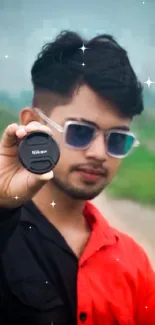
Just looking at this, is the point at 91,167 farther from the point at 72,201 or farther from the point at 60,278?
the point at 60,278

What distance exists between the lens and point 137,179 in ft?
5.21

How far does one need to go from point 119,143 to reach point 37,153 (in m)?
0.29

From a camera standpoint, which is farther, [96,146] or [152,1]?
[152,1]

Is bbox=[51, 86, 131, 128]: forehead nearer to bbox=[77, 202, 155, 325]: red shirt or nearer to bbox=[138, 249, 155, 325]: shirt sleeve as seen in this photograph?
bbox=[77, 202, 155, 325]: red shirt

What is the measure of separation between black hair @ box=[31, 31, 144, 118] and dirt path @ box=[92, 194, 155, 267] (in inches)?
10.6

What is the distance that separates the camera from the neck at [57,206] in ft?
4.98

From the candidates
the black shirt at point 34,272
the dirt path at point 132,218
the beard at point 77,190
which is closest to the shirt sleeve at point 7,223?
the black shirt at point 34,272

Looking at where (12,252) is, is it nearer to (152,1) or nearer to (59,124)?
(59,124)

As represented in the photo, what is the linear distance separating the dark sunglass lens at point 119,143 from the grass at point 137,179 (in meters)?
0.03

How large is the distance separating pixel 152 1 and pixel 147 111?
0.32 meters

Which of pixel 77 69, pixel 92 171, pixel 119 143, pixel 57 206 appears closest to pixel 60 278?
pixel 57 206

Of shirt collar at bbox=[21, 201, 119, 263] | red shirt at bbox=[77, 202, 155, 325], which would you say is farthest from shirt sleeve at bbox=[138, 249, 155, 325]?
shirt collar at bbox=[21, 201, 119, 263]

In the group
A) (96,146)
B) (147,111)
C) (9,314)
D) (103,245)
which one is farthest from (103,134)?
(9,314)

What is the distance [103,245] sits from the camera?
1567 mm
